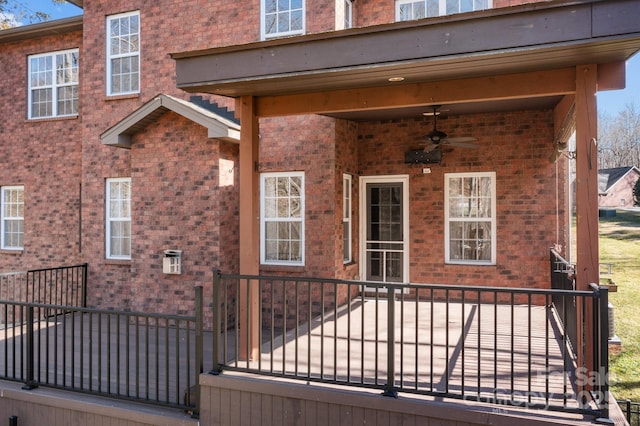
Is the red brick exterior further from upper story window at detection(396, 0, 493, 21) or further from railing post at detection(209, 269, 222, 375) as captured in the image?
railing post at detection(209, 269, 222, 375)

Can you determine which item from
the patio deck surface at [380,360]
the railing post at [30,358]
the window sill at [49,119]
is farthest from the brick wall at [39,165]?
the railing post at [30,358]

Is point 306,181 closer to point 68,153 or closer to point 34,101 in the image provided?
point 68,153

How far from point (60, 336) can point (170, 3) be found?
607 cm

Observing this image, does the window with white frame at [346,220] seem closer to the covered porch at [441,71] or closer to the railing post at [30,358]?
the covered porch at [441,71]

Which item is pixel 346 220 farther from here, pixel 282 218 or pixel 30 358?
pixel 30 358

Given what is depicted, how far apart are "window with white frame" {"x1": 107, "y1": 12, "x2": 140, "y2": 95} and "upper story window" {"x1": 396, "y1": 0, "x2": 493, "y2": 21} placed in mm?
4950

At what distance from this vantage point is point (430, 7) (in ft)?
28.6

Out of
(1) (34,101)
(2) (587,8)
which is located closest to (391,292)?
(2) (587,8)

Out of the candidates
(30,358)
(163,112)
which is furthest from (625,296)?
(30,358)

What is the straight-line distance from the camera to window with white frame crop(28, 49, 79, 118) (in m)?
10.6

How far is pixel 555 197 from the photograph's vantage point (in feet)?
27.8

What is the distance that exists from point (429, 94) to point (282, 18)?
449cm

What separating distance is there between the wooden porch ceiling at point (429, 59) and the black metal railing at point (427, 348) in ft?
6.36

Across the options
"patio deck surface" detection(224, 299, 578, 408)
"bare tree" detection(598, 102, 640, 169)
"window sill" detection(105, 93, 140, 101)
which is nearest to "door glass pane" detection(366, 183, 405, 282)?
"patio deck surface" detection(224, 299, 578, 408)
